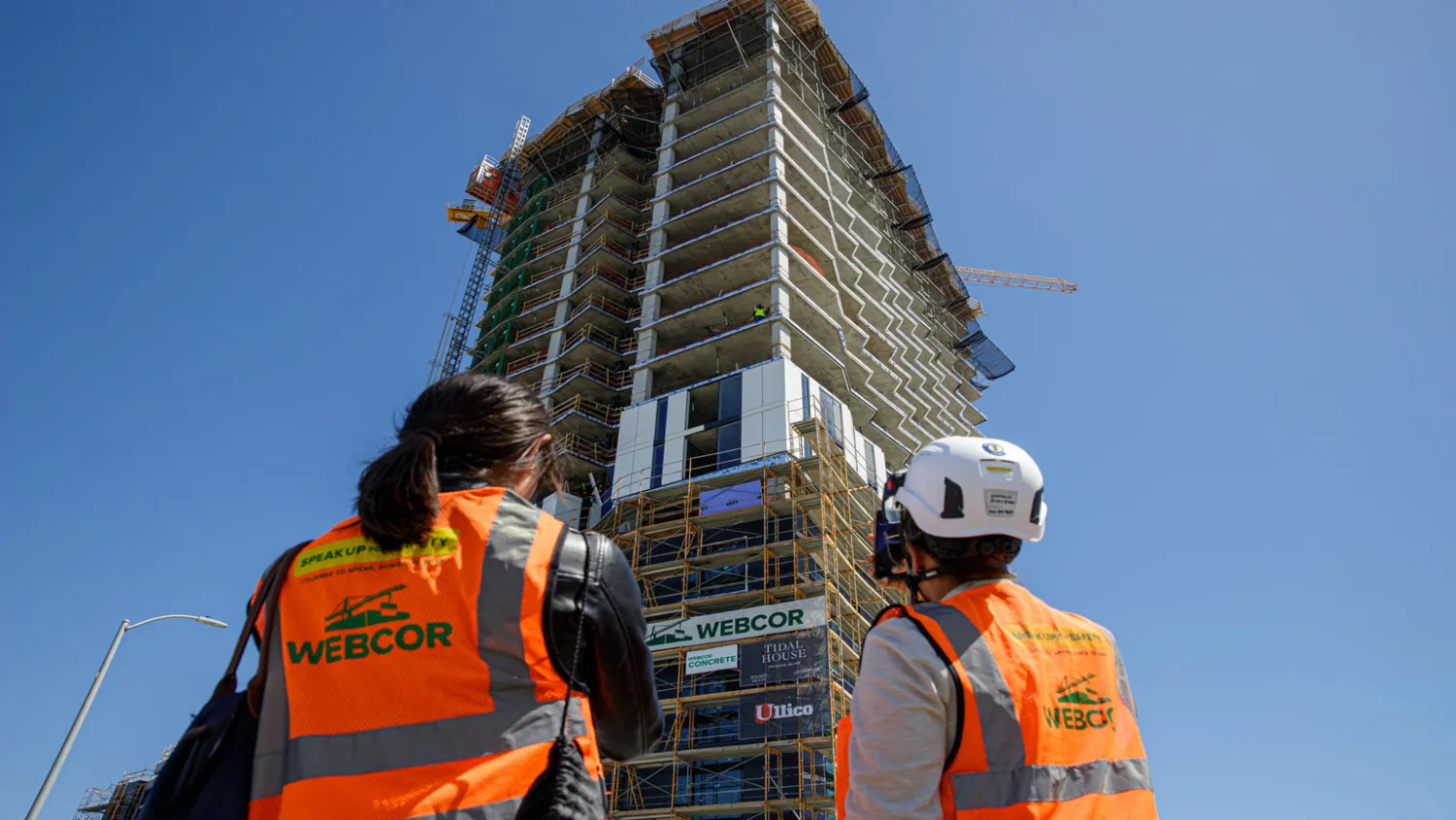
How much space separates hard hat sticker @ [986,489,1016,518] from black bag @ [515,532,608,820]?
62.3 inches

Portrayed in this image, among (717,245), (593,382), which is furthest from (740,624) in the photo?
(717,245)

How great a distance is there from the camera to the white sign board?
2231 centimetres

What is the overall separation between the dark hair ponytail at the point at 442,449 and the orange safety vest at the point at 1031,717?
1275 millimetres

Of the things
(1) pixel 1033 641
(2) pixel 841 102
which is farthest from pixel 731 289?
(1) pixel 1033 641

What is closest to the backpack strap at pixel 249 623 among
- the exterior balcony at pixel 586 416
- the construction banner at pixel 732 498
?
the construction banner at pixel 732 498

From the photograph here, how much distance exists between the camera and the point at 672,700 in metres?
22.6

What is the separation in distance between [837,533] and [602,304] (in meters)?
19.6

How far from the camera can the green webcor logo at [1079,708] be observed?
7.52ft

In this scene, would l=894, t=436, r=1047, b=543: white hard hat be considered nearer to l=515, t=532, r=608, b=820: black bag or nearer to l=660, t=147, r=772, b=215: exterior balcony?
l=515, t=532, r=608, b=820: black bag

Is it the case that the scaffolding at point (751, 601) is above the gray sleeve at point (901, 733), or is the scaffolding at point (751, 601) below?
above

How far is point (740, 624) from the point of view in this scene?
23.0 m

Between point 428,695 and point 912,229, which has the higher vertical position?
point 912,229

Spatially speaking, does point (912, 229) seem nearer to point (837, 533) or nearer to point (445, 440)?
point (837, 533)

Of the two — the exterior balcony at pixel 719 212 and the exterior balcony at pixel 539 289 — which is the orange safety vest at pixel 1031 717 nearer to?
the exterior balcony at pixel 719 212
